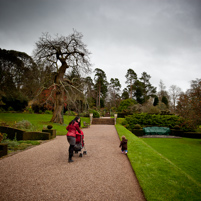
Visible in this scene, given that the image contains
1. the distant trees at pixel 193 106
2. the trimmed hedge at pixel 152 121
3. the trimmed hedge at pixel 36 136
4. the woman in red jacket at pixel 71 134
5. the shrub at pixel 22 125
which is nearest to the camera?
the woman in red jacket at pixel 71 134

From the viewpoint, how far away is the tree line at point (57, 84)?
14.8 m

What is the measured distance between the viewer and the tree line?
14.8 m

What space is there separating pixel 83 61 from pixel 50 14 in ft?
25.2

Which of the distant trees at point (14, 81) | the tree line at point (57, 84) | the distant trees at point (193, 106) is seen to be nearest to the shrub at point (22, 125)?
the tree line at point (57, 84)

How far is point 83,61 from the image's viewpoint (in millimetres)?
16500

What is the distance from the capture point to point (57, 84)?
49.5ft

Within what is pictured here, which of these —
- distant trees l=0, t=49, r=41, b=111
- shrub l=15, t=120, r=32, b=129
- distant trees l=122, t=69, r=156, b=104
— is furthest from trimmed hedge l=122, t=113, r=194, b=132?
distant trees l=122, t=69, r=156, b=104

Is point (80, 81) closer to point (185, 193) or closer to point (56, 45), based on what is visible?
point (56, 45)

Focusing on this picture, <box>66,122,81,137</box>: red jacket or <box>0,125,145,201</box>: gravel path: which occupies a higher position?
<box>66,122,81,137</box>: red jacket

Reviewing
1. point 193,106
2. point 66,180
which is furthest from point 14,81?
point 193,106

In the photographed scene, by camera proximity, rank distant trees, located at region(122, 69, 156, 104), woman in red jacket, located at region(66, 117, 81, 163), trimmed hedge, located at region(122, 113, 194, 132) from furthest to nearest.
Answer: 1. distant trees, located at region(122, 69, 156, 104)
2. trimmed hedge, located at region(122, 113, 194, 132)
3. woman in red jacket, located at region(66, 117, 81, 163)

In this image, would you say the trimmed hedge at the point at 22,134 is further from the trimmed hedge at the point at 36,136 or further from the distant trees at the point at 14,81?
the distant trees at the point at 14,81

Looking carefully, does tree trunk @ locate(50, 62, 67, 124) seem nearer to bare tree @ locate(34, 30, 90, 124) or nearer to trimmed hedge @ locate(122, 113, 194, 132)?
bare tree @ locate(34, 30, 90, 124)

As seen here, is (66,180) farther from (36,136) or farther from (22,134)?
(36,136)
